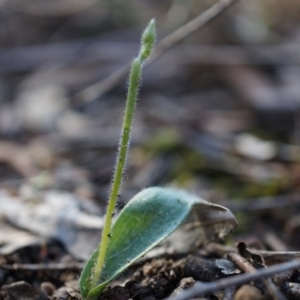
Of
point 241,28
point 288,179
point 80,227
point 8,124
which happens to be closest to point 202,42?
point 241,28

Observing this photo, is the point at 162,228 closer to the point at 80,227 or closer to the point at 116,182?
the point at 116,182

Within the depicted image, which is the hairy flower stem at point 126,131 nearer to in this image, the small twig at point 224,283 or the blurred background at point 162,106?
the small twig at point 224,283

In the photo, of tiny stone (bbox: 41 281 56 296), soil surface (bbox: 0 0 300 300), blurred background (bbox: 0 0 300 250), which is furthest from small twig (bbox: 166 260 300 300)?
blurred background (bbox: 0 0 300 250)

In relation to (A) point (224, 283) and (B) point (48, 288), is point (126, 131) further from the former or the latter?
(B) point (48, 288)

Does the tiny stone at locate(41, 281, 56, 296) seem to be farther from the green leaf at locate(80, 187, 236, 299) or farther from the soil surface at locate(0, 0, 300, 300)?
the green leaf at locate(80, 187, 236, 299)

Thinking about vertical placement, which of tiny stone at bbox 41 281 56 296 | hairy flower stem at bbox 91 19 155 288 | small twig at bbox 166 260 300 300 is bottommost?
tiny stone at bbox 41 281 56 296

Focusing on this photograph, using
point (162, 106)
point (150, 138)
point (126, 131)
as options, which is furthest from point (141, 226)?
point (162, 106)
